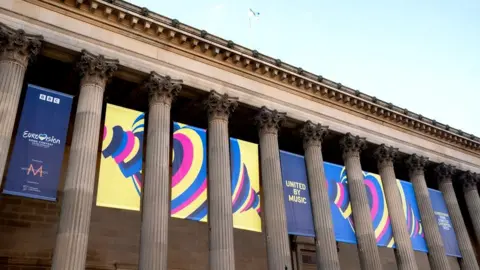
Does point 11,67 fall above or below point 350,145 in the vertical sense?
below

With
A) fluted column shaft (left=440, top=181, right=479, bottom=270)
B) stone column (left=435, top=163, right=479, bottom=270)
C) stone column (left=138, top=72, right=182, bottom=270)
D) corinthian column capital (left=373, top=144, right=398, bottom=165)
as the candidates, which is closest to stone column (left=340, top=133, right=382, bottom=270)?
corinthian column capital (left=373, top=144, right=398, bottom=165)

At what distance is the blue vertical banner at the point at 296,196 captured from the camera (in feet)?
55.4

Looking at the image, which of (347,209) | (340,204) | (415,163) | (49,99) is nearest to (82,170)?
(49,99)

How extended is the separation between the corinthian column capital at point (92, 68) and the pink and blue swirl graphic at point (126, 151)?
5.52ft

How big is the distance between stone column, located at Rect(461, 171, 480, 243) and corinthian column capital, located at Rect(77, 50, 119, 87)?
20.6 metres

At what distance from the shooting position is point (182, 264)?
18328 mm

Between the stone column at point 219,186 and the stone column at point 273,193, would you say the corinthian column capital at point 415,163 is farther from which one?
the stone column at point 219,186

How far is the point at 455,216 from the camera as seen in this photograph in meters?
23.1

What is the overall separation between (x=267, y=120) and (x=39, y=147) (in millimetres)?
8846

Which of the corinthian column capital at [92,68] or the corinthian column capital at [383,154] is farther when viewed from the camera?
the corinthian column capital at [383,154]

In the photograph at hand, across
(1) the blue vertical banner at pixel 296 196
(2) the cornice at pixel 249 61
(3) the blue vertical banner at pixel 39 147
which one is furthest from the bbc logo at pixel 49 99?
(1) the blue vertical banner at pixel 296 196

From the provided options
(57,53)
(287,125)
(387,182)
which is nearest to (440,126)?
(387,182)

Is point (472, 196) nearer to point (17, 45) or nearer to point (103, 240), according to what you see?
point (103, 240)

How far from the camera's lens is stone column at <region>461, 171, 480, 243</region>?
2410cm
